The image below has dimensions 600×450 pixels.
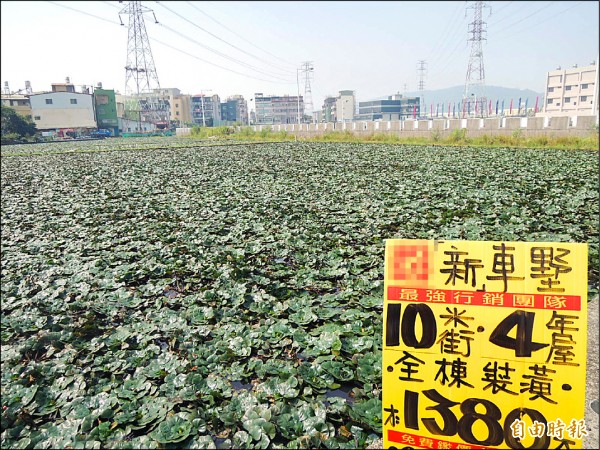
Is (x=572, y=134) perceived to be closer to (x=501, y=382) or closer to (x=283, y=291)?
(x=283, y=291)

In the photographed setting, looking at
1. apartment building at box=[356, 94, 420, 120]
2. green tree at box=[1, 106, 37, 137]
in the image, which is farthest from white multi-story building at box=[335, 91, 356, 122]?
green tree at box=[1, 106, 37, 137]

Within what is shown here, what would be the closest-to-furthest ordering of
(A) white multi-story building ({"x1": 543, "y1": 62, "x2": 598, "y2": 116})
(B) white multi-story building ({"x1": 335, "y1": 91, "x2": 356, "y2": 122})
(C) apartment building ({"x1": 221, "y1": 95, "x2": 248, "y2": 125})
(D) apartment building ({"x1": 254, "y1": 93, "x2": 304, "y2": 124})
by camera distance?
(A) white multi-story building ({"x1": 543, "y1": 62, "x2": 598, "y2": 116}), (B) white multi-story building ({"x1": 335, "y1": 91, "x2": 356, "y2": 122}), (C) apartment building ({"x1": 221, "y1": 95, "x2": 248, "y2": 125}), (D) apartment building ({"x1": 254, "y1": 93, "x2": 304, "y2": 124})

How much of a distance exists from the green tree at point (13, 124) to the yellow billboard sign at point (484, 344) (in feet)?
174

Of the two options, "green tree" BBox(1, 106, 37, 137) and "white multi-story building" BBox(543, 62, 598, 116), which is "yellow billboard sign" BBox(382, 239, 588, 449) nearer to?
"green tree" BBox(1, 106, 37, 137)

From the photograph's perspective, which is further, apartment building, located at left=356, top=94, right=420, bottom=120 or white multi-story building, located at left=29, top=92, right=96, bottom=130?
apartment building, located at left=356, top=94, right=420, bottom=120

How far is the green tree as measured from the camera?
1700 inches

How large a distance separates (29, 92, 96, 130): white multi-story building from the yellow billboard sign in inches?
2610

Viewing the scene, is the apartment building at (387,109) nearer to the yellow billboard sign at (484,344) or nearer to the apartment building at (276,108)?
the apartment building at (276,108)

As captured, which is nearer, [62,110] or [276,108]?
[62,110]

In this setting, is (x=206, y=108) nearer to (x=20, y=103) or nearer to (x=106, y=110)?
(x=106, y=110)

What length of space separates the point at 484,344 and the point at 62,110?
67.0 metres

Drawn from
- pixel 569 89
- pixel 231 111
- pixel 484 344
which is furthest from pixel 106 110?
pixel 569 89

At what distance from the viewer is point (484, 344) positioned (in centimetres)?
171

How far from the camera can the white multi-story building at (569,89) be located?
252 feet
